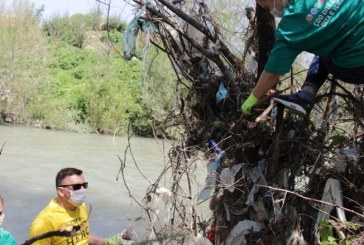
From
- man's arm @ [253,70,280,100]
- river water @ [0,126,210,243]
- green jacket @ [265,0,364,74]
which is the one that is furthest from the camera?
river water @ [0,126,210,243]

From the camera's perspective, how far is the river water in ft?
31.4

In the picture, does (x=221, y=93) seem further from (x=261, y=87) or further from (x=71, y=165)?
(x=71, y=165)

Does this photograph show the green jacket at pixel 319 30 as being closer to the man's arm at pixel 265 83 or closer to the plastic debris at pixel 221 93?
the man's arm at pixel 265 83

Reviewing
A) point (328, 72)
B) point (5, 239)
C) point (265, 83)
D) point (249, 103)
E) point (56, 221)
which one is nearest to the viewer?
point (265, 83)

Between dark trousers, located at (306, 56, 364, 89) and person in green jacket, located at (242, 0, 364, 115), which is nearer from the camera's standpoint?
person in green jacket, located at (242, 0, 364, 115)

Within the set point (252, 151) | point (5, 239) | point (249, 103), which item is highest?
point (249, 103)

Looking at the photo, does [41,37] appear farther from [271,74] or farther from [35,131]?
[271,74]

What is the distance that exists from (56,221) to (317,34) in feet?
7.42

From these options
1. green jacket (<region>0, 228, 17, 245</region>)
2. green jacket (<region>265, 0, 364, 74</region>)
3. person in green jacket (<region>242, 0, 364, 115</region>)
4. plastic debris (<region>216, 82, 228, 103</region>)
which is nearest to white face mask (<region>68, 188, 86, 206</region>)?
green jacket (<region>0, 228, 17, 245</region>)

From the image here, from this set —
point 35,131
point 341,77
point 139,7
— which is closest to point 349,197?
point 341,77

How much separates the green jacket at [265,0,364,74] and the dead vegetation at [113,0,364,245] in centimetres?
34

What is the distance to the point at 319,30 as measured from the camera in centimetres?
221

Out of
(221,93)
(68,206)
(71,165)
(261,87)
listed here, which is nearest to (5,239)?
(68,206)

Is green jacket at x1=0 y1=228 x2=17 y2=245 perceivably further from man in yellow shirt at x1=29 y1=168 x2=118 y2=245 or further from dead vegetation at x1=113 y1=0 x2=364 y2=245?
dead vegetation at x1=113 y1=0 x2=364 y2=245
